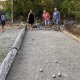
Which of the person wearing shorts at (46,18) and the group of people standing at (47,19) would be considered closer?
the group of people standing at (47,19)

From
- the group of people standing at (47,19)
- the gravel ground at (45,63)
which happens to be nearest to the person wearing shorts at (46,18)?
the group of people standing at (47,19)

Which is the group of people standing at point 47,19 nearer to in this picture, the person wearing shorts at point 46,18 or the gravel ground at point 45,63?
the person wearing shorts at point 46,18

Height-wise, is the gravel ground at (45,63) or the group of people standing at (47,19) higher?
the gravel ground at (45,63)

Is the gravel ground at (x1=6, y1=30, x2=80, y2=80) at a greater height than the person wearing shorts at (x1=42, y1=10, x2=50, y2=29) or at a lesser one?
greater

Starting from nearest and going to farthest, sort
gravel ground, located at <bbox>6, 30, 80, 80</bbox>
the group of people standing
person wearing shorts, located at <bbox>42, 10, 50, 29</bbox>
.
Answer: gravel ground, located at <bbox>6, 30, 80, 80</bbox> < the group of people standing < person wearing shorts, located at <bbox>42, 10, 50, 29</bbox>

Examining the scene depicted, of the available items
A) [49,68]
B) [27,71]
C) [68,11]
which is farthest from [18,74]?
[68,11]

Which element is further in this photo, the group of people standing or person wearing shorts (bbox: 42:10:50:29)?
person wearing shorts (bbox: 42:10:50:29)

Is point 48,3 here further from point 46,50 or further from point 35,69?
point 35,69

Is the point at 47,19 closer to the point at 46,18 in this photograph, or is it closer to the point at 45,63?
the point at 46,18

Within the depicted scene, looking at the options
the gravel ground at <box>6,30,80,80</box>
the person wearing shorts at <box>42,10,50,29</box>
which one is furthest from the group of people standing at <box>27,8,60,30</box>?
the gravel ground at <box>6,30,80,80</box>

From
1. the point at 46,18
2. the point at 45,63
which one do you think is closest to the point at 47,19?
the point at 46,18

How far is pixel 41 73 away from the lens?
962 cm

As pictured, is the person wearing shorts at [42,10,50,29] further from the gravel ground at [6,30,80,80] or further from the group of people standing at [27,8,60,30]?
the gravel ground at [6,30,80,80]

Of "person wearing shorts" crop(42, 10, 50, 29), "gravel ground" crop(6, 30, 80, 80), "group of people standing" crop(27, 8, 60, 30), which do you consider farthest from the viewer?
"person wearing shorts" crop(42, 10, 50, 29)
